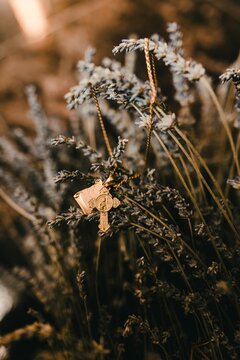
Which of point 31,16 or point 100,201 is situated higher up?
point 31,16

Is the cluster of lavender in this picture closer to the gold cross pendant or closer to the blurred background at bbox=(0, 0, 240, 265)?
the gold cross pendant

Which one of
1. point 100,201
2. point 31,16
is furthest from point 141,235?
point 31,16

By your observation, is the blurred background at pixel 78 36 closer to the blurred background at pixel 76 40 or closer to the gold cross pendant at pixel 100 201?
the blurred background at pixel 76 40

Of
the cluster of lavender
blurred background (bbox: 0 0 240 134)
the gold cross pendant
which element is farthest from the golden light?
the gold cross pendant

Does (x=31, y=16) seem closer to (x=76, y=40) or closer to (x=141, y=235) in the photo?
(x=76, y=40)

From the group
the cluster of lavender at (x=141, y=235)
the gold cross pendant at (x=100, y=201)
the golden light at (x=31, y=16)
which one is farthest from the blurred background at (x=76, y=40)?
the gold cross pendant at (x=100, y=201)

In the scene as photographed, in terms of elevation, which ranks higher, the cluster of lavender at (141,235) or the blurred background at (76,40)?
the blurred background at (76,40)

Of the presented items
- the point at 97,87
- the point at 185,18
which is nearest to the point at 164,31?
the point at 185,18
